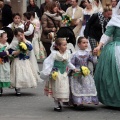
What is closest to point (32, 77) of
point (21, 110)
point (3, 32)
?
point (3, 32)

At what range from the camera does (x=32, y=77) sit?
42.0ft

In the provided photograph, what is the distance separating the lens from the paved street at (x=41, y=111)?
1006 cm

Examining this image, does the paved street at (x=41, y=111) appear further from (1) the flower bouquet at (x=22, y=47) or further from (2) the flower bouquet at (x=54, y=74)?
(1) the flower bouquet at (x=22, y=47)

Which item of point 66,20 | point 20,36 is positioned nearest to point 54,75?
point 20,36

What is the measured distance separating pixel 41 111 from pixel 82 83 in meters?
0.78

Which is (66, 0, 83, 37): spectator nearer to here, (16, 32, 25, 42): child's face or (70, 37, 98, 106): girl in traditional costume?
(16, 32, 25, 42): child's face

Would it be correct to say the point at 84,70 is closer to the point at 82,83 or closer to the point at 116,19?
the point at 82,83

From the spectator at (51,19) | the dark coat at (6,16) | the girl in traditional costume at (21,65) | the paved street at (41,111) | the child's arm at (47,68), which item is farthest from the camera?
the dark coat at (6,16)

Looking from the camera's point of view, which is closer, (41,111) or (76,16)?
(41,111)

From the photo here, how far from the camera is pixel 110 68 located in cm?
1077

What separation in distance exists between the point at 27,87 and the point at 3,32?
1.16m

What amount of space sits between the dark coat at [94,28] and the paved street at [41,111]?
181 centimetres

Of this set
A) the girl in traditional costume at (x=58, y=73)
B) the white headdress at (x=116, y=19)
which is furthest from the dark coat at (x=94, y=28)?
the girl in traditional costume at (x=58, y=73)

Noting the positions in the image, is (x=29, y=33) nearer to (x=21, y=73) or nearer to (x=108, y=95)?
(x=21, y=73)
